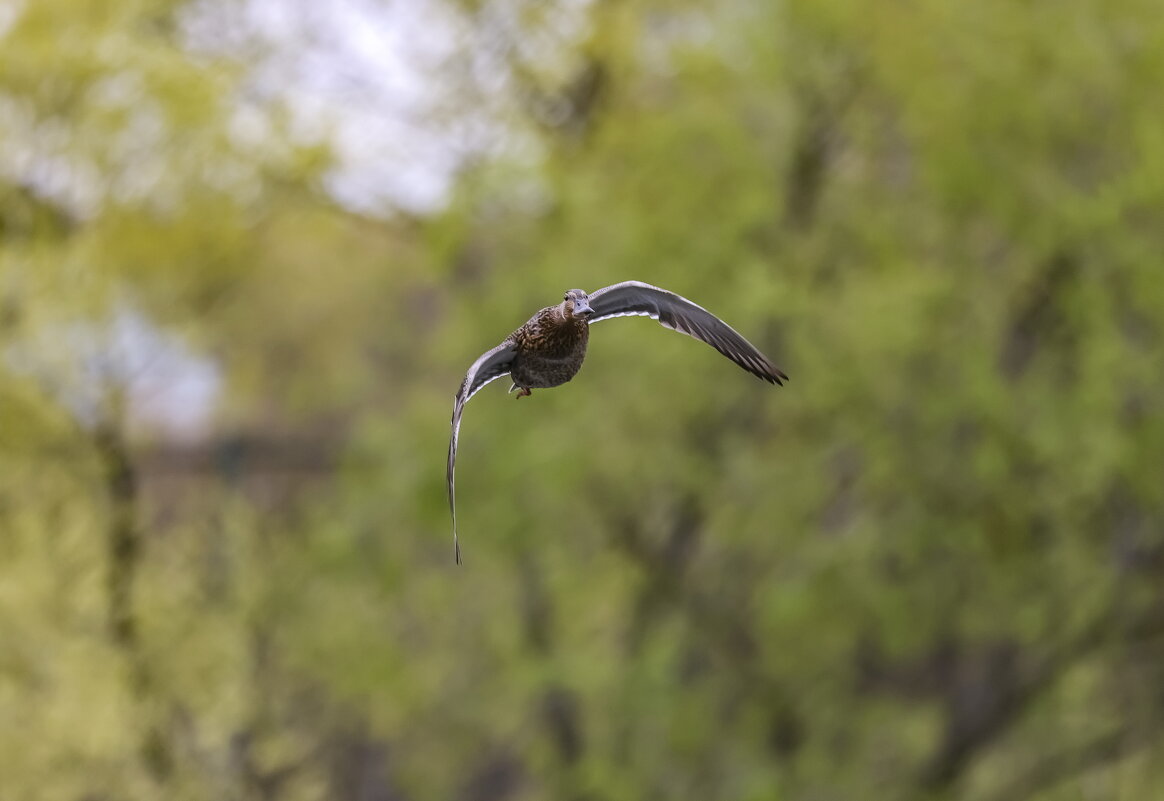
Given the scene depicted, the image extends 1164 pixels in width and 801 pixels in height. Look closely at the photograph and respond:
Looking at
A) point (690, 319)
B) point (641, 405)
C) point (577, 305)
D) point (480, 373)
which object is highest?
point (641, 405)

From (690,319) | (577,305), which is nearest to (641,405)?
(690,319)

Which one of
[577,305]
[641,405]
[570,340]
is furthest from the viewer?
[641,405]

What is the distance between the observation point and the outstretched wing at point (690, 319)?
374 centimetres

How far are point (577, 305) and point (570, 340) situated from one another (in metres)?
0.21

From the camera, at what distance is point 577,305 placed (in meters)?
3.17

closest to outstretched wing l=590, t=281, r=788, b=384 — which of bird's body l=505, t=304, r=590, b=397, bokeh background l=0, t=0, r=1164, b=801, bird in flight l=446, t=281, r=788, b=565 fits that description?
bird in flight l=446, t=281, r=788, b=565

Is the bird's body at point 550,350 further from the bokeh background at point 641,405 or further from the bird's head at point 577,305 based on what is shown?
the bokeh background at point 641,405

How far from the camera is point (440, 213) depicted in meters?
12.4

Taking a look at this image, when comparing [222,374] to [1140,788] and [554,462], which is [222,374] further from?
[1140,788]

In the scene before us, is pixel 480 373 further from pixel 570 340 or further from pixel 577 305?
pixel 577 305

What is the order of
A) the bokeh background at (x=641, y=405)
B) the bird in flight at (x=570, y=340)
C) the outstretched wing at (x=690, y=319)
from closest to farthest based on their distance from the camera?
the bird in flight at (x=570, y=340)
the outstretched wing at (x=690, y=319)
the bokeh background at (x=641, y=405)

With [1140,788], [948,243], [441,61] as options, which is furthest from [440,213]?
[1140,788]

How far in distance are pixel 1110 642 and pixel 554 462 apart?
515 centimetres

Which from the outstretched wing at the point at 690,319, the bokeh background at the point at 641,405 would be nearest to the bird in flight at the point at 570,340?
the outstretched wing at the point at 690,319
